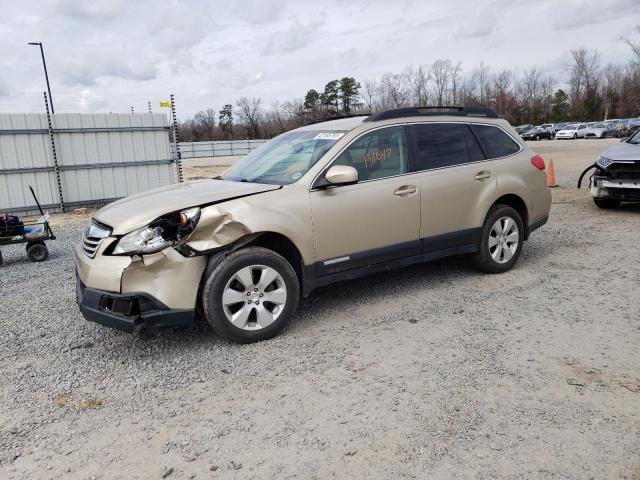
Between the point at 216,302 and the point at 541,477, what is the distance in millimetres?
2424

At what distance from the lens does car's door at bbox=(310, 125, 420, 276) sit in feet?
14.8

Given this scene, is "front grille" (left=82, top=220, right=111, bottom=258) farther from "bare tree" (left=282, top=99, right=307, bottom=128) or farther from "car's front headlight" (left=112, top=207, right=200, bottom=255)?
"bare tree" (left=282, top=99, right=307, bottom=128)

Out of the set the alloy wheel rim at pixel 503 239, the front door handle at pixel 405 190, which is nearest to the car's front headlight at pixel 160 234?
the front door handle at pixel 405 190

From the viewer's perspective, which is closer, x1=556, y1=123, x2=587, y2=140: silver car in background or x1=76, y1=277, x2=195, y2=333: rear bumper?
x1=76, y1=277, x2=195, y2=333: rear bumper

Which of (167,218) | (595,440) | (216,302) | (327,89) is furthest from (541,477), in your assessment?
(327,89)

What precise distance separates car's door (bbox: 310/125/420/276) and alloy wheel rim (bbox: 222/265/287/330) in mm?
465

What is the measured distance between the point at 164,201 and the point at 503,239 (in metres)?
3.65

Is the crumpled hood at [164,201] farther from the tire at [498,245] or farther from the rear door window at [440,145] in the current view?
the tire at [498,245]

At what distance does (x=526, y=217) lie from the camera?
6043 millimetres

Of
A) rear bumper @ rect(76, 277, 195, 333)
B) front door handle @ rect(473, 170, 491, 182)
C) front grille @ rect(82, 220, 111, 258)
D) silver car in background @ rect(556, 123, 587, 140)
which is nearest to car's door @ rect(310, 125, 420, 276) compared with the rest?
front door handle @ rect(473, 170, 491, 182)

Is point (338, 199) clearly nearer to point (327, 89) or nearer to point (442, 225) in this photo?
point (442, 225)

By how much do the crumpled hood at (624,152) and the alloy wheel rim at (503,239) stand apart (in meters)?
4.38

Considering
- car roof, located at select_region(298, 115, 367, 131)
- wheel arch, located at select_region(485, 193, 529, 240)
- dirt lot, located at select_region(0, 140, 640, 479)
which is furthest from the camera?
wheel arch, located at select_region(485, 193, 529, 240)

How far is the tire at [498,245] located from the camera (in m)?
5.66
